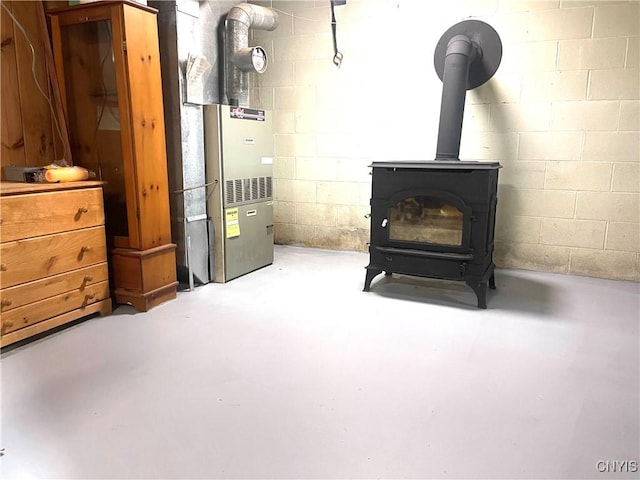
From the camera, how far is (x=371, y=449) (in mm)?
1559

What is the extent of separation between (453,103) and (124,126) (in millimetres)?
2054

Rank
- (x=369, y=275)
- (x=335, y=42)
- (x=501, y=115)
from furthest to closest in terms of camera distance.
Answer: (x=335, y=42)
(x=501, y=115)
(x=369, y=275)

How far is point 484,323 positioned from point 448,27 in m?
2.31

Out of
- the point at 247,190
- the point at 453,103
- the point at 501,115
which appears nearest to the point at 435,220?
the point at 453,103

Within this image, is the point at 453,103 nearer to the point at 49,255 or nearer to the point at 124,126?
the point at 124,126

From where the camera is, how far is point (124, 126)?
2.63 metres

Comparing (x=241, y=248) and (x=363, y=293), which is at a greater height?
(x=241, y=248)

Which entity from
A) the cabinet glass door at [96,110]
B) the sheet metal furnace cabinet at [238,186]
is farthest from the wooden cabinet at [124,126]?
the sheet metal furnace cabinet at [238,186]

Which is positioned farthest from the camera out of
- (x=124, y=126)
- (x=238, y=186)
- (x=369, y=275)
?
(x=238, y=186)

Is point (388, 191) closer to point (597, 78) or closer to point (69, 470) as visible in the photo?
point (597, 78)

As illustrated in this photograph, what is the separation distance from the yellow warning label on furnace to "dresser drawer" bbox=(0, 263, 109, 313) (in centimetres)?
87

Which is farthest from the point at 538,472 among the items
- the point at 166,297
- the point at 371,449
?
the point at 166,297

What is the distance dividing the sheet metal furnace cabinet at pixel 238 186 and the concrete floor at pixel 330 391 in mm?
506

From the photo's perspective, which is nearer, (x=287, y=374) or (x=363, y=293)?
(x=287, y=374)
